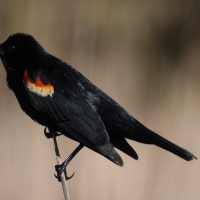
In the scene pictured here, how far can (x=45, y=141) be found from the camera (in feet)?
12.1

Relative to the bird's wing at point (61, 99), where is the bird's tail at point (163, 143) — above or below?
below

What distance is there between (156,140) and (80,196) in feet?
2.90

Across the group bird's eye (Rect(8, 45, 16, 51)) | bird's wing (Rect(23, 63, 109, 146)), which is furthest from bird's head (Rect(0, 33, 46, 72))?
bird's wing (Rect(23, 63, 109, 146))

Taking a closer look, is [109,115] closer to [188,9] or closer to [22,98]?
[22,98]

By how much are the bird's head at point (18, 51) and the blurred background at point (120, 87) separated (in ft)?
1.22

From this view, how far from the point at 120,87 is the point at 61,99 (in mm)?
701

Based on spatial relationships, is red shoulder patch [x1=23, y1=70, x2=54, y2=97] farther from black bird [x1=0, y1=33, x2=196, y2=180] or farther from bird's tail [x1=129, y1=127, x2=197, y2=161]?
bird's tail [x1=129, y1=127, x2=197, y2=161]

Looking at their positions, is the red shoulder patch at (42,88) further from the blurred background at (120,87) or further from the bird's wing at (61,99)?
the blurred background at (120,87)

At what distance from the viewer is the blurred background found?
3625 mm

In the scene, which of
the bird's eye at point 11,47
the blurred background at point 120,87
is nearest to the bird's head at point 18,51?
the bird's eye at point 11,47

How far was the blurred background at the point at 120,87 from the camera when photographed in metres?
3.62

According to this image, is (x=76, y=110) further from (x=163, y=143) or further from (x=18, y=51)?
(x=18, y=51)

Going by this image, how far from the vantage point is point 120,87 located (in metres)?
3.69

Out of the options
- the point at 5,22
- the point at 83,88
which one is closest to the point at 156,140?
the point at 83,88
